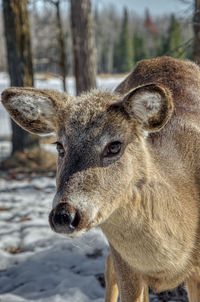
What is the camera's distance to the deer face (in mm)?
2248

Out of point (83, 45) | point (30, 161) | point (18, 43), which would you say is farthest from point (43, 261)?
point (18, 43)

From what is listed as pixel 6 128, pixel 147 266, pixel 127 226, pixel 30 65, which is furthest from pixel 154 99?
pixel 6 128

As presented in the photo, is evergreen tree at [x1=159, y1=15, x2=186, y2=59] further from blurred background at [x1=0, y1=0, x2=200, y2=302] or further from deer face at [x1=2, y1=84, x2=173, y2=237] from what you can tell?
deer face at [x1=2, y1=84, x2=173, y2=237]

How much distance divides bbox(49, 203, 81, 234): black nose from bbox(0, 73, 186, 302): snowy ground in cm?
113

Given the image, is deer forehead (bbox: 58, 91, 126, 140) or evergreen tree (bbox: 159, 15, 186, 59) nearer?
deer forehead (bbox: 58, 91, 126, 140)

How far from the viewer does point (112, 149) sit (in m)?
2.56

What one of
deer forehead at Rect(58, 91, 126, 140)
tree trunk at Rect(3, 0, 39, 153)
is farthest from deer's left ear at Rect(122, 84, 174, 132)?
tree trunk at Rect(3, 0, 39, 153)

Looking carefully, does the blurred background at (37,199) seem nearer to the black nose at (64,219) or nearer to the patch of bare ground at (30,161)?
the patch of bare ground at (30,161)

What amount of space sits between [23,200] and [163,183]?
4574 mm

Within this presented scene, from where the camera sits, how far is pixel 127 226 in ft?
8.70

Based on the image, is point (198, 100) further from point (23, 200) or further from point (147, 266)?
point (23, 200)

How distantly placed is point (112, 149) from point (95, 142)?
0.43ft

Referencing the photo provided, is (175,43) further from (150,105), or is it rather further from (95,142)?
(95,142)

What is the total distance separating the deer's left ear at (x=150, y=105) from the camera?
245cm
